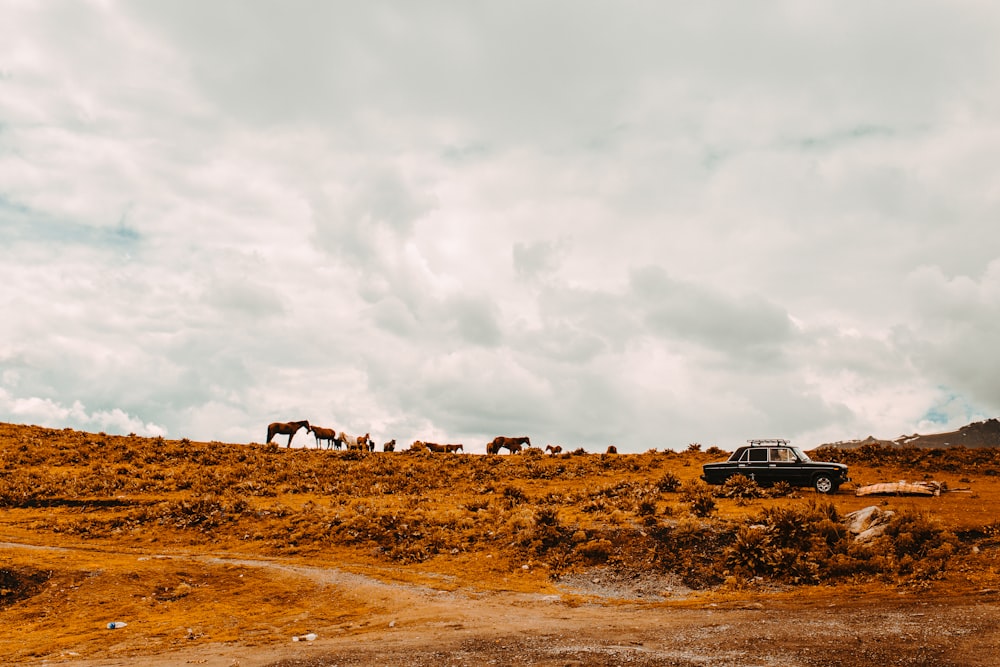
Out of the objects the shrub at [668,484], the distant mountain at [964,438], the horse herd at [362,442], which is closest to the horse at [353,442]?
the horse herd at [362,442]

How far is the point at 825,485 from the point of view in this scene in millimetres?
26688

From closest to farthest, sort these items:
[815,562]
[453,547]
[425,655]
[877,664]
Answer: [877,664] → [425,655] → [815,562] → [453,547]

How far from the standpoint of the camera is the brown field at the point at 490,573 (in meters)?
12.0

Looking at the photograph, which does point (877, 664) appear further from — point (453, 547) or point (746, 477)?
point (746, 477)

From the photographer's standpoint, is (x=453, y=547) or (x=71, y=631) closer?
(x=71, y=631)

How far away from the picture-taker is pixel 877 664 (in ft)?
33.0

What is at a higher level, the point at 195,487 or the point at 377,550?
the point at 195,487

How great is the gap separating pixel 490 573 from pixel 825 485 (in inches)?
604

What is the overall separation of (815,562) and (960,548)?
3786 mm

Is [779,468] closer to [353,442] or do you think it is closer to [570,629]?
[570,629]

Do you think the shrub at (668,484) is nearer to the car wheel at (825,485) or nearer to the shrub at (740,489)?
the shrub at (740,489)

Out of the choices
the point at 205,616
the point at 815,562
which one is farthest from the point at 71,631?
the point at 815,562

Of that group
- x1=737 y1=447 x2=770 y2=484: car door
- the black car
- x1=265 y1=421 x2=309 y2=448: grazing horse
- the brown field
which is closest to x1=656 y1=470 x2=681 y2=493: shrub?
the brown field

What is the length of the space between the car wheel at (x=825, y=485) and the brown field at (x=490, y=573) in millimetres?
564
